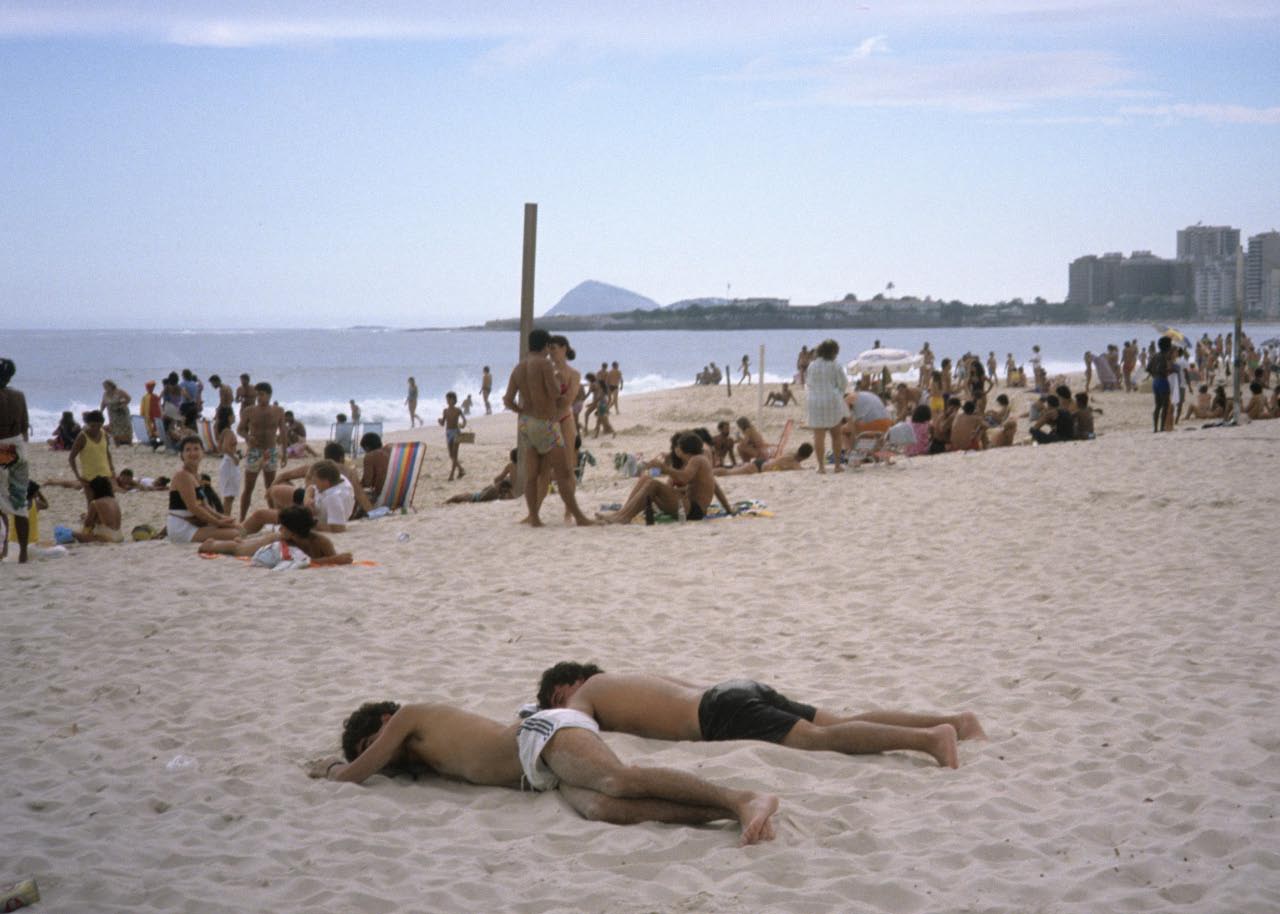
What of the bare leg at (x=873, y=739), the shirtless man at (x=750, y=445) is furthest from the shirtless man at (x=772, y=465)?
the bare leg at (x=873, y=739)

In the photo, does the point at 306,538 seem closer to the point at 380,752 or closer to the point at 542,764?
the point at 380,752

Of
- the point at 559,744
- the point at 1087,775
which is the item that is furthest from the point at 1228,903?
the point at 559,744

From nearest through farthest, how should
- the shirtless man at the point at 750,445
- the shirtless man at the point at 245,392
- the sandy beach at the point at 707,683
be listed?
the sandy beach at the point at 707,683, the shirtless man at the point at 750,445, the shirtless man at the point at 245,392

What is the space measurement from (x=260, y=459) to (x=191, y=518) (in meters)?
2.87

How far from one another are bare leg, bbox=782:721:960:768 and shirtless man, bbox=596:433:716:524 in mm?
5380

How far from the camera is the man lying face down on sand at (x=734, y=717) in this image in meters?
3.86

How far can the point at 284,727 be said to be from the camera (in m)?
4.44

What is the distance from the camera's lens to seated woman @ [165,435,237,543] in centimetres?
867

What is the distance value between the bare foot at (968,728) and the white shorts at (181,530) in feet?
21.7

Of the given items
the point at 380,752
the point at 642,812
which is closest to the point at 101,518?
the point at 380,752

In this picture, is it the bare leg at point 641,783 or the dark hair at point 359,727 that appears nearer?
the bare leg at point 641,783

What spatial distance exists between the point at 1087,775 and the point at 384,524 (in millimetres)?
7246

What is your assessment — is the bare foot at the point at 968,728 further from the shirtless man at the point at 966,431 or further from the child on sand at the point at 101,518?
the shirtless man at the point at 966,431

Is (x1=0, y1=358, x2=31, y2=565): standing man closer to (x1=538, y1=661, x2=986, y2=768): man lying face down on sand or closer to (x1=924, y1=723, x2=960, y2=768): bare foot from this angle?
(x1=538, y1=661, x2=986, y2=768): man lying face down on sand
